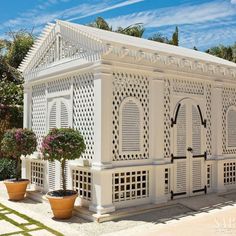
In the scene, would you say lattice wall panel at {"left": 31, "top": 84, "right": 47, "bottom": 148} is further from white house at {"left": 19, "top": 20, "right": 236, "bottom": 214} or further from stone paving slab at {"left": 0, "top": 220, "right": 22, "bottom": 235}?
stone paving slab at {"left": 0, "top": 220, "right": 22, "bottom": 235}

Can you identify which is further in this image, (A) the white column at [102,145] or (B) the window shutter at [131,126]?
(B) the window shutter at [131,126]

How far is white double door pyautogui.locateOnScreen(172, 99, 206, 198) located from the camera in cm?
922

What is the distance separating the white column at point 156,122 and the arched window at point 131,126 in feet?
1.10

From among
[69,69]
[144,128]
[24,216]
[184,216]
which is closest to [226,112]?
[144,128]

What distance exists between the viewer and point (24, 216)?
779cm

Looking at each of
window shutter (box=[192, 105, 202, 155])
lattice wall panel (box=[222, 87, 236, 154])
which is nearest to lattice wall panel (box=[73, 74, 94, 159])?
window shutter (box=[192, 105, 202, 155])

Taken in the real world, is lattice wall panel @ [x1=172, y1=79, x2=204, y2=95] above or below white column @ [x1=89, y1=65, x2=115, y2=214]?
above

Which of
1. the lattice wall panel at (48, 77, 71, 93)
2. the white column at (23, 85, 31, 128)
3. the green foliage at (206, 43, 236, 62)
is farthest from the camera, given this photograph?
the green foliage at (206, 43, 236, 62)

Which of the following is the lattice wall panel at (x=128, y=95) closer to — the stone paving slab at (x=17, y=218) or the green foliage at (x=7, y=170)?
the stone paving slab at (x=17, y=218)

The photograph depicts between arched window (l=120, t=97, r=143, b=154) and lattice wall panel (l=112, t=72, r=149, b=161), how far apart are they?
11cm

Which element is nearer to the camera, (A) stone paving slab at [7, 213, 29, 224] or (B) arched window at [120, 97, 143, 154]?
(A) stone paving slab at [7, 213, 29, 224]

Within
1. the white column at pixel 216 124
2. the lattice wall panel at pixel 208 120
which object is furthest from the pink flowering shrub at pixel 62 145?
the white column at pixel 216 124

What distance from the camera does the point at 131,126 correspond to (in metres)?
8.30

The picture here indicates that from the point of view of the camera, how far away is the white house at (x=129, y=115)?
7777 millimetres
